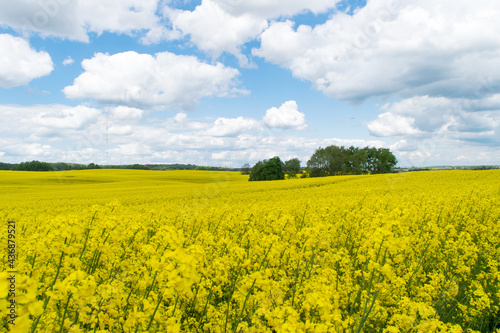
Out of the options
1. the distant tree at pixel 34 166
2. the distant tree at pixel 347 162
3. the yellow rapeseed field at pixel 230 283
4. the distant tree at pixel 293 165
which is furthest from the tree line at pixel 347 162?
the yellow rapeseed field at pixel 230 283

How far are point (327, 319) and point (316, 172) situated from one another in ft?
242

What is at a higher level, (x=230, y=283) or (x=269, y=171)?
(x=269, y=171)

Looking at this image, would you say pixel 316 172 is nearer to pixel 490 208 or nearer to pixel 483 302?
pixel 490 208

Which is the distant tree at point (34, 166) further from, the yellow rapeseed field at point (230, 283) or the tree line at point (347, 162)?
the yellow rapeseed field at point (230, 283)

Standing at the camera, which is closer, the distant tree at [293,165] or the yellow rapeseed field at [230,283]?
the yellow rapeseed field at [230,283]

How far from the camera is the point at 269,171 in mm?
62688

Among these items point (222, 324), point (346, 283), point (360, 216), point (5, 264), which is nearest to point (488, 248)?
point (360, 216)

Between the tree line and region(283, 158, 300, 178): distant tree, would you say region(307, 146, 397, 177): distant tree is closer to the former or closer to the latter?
the tree line

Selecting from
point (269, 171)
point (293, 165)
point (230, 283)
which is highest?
point (293, 165)

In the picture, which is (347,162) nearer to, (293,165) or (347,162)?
(347,162)

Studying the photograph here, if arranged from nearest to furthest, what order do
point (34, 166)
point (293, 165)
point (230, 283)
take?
point (230, 283)
point (34, 166)
point (293, 165)

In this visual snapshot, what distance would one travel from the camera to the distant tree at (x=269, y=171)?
62.4m

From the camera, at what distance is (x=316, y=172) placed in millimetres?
74438

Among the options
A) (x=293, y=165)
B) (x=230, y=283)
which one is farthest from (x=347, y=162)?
(x=230, y=283)
